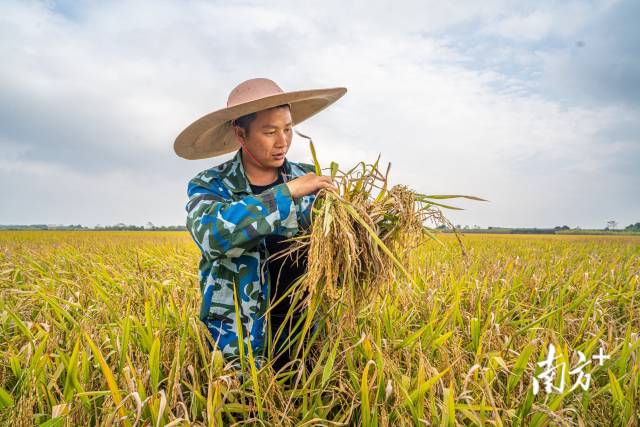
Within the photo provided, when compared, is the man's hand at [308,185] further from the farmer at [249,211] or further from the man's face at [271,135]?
the man's face at [271,135]

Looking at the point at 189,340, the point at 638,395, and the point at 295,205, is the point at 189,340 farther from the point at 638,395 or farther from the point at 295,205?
the point at 638,395

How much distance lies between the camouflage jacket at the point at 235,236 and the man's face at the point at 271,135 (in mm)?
144

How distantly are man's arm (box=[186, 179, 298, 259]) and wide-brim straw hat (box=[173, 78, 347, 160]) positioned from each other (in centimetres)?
42

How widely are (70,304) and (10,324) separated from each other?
0.42 metres

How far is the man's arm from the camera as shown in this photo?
4.76 feet

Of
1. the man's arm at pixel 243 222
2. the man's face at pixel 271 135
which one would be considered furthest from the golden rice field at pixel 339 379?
the man's face at pixel 271 135

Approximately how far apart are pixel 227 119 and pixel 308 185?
0.60m

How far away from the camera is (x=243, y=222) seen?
1.45m

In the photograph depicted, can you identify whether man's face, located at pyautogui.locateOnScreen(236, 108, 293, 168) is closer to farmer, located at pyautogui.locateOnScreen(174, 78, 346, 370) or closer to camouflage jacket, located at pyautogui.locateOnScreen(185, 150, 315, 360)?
farmer, located at pyautogui.locateOnScreen(174, 78, 346, 370)

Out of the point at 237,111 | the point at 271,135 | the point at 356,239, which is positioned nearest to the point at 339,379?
the point at 356,239

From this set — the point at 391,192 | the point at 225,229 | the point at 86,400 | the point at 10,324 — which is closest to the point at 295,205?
the point at 225,229

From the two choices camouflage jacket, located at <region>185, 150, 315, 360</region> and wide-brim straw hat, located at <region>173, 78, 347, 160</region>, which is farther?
wide-brim straw hat, located at <region>173, 78, 347, 160</region>

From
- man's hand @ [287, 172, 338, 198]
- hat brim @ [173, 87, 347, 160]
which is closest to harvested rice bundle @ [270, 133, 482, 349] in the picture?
man's hand @ [287, 172, 338, 198]

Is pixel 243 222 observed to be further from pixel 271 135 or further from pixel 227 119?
pixel 227 119
